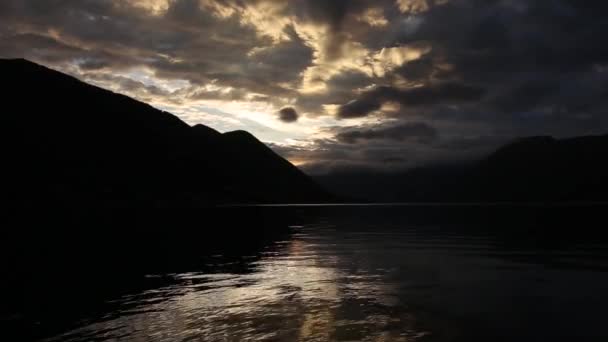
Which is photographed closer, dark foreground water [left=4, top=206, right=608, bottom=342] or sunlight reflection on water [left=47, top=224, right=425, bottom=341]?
sunlight reflection on water [left=47, top=224, right=425, bottom=341]

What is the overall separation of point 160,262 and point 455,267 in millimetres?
27844

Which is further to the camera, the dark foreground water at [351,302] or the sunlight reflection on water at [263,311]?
the dark foreground water at [351,302]

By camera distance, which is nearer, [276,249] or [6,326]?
[6,326]

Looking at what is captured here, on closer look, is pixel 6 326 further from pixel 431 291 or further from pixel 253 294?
pixel 431 291

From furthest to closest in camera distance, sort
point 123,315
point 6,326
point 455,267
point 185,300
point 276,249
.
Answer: point 276,249 < point 455,267 < point 185,300 < point 123,315 < point 6,326

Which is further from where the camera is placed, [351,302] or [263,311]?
[351,302]

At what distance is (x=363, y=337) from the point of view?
17.5 metres

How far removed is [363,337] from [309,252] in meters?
31.3

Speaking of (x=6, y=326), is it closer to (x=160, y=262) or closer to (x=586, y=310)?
(x=160, y=262)

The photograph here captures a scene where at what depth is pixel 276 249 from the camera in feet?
172

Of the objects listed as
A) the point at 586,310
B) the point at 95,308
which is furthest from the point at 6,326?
the point at 586,310

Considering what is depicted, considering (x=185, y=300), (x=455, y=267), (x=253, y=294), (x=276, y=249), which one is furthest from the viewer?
(x=276, y=249)

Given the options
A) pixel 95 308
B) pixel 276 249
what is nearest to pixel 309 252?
pixel 276 249

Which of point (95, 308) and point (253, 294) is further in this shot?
point (253, 294)
